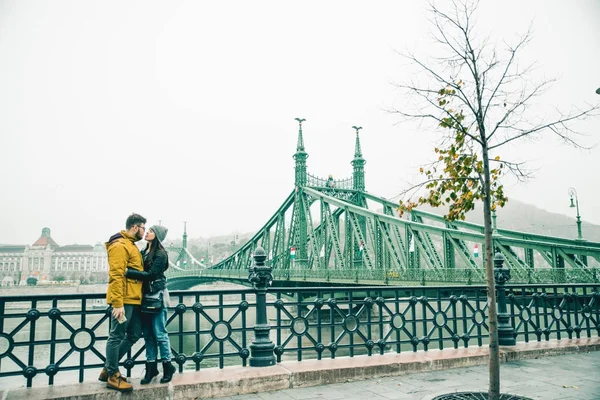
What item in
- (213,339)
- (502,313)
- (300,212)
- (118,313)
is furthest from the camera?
(300,212)

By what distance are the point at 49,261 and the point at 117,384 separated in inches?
4565

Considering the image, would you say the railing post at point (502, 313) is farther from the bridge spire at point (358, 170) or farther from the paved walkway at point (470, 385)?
the bridge spire at point (358, 170)

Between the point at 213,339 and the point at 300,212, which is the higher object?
the point at 300,212

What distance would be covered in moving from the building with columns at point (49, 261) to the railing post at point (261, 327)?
96874 millimetres

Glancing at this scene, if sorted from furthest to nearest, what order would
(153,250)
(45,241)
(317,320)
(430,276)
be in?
(45,241)
(430,276)
(317,320)
(153,250)

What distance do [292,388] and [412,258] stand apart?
21051 millimetres

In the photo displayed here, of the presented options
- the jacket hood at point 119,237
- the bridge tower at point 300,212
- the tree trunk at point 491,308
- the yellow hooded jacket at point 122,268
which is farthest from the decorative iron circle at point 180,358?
the bridge tower at point 300,212

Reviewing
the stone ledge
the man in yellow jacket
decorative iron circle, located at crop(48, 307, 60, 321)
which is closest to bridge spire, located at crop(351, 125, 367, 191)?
the stone ledge

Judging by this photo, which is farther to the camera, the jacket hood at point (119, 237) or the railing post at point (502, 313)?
the railing post at point (502, 313)

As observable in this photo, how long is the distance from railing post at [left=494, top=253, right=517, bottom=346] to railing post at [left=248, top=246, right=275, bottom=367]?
3.54m

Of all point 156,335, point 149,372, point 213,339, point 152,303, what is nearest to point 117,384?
point 149,372

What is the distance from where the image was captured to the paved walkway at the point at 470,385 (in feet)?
15.1

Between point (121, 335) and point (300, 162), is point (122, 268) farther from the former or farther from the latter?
point (300, 162)

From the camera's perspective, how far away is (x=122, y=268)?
4.31m
